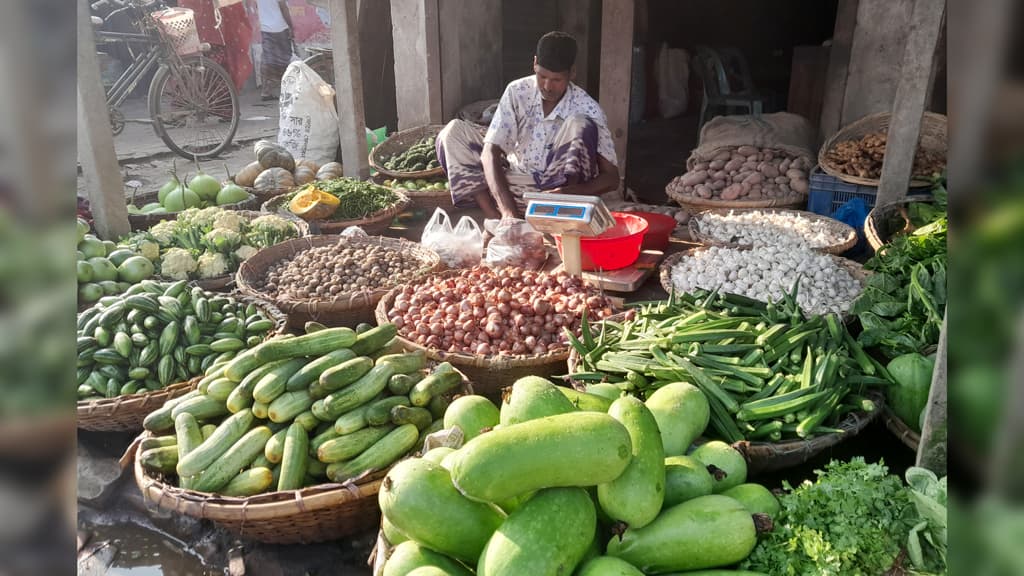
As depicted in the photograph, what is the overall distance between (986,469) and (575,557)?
52.4 inches

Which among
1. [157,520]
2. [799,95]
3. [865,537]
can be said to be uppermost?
[799,95]

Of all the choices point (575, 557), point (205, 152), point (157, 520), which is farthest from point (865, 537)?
point (205, 152)

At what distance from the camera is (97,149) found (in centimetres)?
441

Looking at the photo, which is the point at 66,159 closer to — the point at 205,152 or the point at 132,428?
the point at 132,428

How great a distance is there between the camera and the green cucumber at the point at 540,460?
1510 mm

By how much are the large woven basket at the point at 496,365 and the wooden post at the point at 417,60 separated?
14.7ft

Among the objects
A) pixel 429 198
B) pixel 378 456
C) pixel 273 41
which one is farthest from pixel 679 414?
Result: pixel 273 41

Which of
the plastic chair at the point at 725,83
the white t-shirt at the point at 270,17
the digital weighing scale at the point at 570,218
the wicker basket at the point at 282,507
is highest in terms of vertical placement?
the white t-shirt at the point at 270,17

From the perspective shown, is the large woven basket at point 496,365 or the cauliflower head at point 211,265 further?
the cauliflower head at point 211,265

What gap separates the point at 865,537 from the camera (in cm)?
161

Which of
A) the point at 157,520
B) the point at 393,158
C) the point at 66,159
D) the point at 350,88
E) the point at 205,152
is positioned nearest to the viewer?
the point at 66,159

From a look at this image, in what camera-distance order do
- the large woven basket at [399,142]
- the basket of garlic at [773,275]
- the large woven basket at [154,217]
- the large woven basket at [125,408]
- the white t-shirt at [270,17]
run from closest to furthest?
1. the large woven basket at [125,408]
2. the basket of garlic at [773,275]
3. the large woven basket at [154,217]
4. the large woven basket at [399,142]
5. the white t-shirt at [270,17]

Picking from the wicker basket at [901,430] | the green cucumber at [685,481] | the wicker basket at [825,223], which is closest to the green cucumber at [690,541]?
the green cucumber at [685,481]

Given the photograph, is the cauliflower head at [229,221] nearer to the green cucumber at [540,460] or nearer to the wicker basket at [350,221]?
the wicker basket at [350,221]
